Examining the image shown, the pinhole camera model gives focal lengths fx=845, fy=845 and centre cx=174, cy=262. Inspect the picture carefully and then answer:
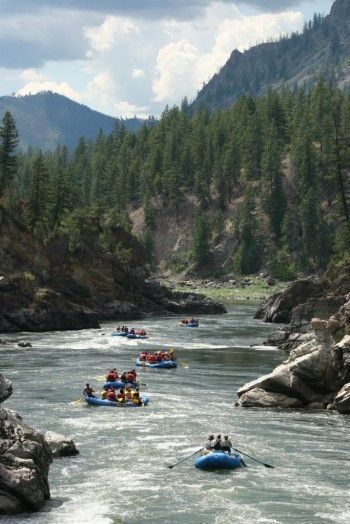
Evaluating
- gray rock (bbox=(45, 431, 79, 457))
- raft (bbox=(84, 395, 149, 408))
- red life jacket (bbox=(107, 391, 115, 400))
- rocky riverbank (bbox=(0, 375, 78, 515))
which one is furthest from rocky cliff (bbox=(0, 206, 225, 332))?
rocky riverbank (bbox=(0, 375, 78, 515))

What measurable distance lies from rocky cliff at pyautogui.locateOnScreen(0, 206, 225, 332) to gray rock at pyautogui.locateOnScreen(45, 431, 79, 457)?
4857 centimetres

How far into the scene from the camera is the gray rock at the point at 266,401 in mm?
44406

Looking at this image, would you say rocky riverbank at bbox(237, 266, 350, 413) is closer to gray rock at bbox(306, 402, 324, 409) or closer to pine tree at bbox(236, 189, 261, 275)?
gray rock at bbox(306, 402, 324, 409)

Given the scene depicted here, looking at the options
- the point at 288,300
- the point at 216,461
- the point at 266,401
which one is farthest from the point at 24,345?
the point at 216,461

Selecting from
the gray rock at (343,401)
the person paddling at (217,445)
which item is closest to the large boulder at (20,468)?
the person paddling at (217,445)

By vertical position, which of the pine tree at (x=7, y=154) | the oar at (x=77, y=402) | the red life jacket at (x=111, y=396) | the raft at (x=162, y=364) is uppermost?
the pine tree at (x=7, y=154)

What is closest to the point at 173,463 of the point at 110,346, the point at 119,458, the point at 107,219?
the point at 119,458

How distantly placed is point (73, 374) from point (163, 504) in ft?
90.9

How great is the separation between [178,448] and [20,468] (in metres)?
10.3

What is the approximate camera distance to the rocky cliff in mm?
83438

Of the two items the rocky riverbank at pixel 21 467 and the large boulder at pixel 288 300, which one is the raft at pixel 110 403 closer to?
the rocky riverbank at pixel 21 467

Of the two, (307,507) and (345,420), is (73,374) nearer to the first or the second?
(345,420)

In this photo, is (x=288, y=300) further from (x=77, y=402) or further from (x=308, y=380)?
(x=77, y=402)

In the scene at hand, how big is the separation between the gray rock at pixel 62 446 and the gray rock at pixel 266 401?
13.4 metres
